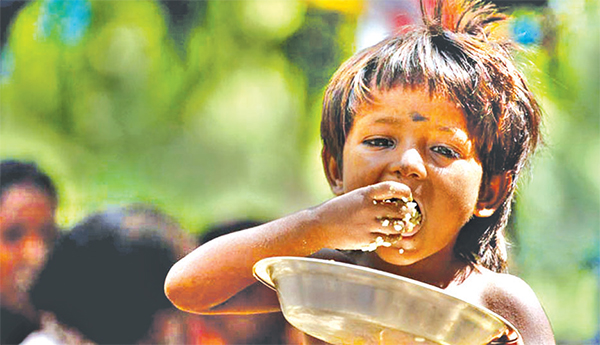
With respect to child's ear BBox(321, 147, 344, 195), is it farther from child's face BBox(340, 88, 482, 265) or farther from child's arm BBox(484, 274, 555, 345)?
child's arm BBox(484, 274, 555, 345)

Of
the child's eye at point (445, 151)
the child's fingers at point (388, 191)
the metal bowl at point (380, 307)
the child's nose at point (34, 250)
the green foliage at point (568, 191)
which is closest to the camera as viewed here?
the metal bowl at point (380, 307)

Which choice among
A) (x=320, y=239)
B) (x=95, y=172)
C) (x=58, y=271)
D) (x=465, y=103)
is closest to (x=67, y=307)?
(x=58, y=271)

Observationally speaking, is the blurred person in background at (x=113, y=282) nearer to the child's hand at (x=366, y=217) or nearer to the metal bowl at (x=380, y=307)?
the child's hand at (x=366, y=217)

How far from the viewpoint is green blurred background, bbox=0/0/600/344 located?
1.17 meters

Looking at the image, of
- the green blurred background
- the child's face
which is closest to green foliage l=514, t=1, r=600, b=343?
the green blurred background

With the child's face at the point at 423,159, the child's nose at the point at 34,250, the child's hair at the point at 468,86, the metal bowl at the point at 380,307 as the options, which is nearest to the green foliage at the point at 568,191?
the child's hair at the point at 468,86

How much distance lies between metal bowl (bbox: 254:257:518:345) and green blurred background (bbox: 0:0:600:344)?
44 centimetres

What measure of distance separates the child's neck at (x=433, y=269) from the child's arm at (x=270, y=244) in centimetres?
10

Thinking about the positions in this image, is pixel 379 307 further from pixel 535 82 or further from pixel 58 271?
pixel 58 271

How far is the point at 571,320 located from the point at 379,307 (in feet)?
1.88

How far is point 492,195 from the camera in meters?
0.97

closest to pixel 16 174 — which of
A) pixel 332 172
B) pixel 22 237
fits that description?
pixel 22 237

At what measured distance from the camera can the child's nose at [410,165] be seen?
0.87 m

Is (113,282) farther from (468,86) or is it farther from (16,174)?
(468,86)
